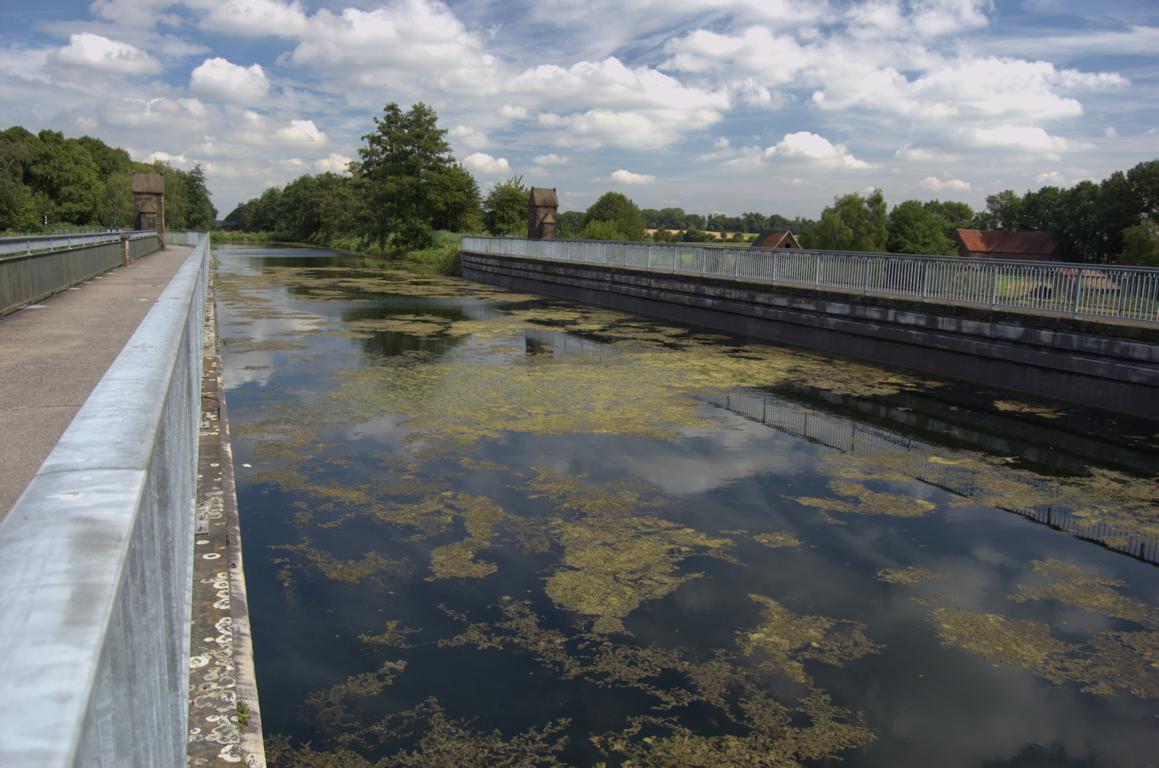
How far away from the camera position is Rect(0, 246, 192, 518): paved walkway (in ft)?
16.3

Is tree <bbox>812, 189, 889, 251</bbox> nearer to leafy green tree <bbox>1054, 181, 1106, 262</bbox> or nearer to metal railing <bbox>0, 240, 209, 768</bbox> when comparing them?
leafy green tree <bbox>1054, 181, 1106, 262</bbox>

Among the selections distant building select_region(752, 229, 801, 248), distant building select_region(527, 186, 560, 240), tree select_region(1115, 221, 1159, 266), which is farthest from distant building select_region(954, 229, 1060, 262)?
distant building select_region(527, 186, 560, 240)

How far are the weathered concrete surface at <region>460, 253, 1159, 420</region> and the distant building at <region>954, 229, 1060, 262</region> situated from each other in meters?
100

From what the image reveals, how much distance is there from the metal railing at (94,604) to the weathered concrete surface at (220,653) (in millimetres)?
653

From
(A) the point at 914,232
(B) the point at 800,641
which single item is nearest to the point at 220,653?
(B) the point at 800,641

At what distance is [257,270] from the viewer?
43.6 m

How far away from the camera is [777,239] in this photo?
4520 inches

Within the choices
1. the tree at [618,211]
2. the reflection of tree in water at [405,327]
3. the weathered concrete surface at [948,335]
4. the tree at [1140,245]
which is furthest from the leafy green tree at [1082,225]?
the reflection of tree in water at [405,327]

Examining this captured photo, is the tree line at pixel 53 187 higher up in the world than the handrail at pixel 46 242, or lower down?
higher up

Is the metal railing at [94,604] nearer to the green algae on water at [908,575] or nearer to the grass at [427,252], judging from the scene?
the green algae on water at [908,575]

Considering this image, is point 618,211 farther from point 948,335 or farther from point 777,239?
point 948,335

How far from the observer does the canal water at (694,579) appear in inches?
153

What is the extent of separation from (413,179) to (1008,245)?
85881mm

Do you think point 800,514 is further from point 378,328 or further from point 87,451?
point 378,328
